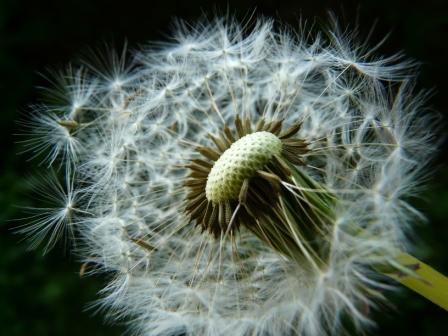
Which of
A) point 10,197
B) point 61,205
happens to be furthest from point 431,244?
point 10,197

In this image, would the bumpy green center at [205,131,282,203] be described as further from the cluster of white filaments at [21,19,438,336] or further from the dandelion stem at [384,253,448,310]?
the dandelion stem at [384,253,448,310]

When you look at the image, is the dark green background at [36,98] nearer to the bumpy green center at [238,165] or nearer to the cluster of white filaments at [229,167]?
the cluster of white filaments at [229,167]

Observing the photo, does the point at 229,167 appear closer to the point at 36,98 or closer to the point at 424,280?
the point at 424,280

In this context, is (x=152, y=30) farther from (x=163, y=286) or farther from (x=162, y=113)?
(x=163, y=286)

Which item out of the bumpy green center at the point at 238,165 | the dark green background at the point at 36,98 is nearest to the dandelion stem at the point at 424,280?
the bumpy green center at the point at 238,165

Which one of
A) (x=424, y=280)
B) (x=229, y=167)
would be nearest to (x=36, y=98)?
(x=229, y=167)

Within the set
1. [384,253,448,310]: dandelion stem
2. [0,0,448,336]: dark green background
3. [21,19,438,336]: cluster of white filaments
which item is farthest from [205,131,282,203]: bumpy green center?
[0,0,448,336]: dark green background
